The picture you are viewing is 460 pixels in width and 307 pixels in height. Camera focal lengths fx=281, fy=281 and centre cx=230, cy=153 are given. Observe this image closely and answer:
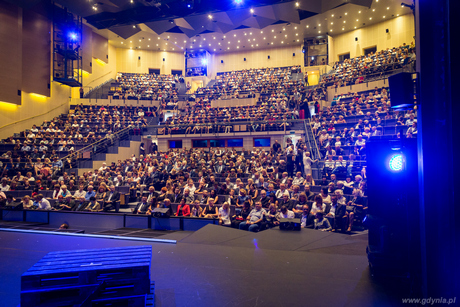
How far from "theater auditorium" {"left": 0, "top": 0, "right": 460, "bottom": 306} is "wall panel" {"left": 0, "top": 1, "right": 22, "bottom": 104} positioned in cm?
10

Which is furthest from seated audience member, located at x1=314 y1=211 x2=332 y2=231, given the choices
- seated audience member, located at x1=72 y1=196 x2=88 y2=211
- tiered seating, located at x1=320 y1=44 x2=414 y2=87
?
tiered seating, located at x1=320 y1=44 x2=414 y2=87

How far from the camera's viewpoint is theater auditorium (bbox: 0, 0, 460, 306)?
7.01 feet

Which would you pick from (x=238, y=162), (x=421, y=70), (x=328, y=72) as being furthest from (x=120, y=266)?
(x=328, y=72)

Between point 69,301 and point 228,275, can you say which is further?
point 228,275

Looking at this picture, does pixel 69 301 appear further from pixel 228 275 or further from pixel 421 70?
pixel 421 70

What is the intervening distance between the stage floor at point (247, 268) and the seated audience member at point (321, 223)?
4.82 feet

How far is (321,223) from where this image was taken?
20.9 feet

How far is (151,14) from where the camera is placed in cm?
2028

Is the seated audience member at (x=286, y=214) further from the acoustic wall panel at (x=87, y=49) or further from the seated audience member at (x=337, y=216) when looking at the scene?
the acoustic wall panel at (x=87, y=49)

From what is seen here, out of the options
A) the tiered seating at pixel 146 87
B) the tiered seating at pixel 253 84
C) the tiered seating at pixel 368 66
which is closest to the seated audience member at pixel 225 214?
the tiered seating at pixel 368 66

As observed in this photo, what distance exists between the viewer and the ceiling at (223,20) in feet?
64.5

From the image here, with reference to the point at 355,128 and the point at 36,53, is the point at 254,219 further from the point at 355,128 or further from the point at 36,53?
the point at 36,53

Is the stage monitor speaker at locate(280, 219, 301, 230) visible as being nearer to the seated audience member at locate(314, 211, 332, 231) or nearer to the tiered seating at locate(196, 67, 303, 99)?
the seated audience member at locate(314, 211, 332, 231)

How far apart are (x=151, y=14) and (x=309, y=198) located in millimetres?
18639
